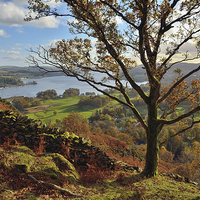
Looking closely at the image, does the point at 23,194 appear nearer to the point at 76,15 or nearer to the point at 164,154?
the point at 76,15

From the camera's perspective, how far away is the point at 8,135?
6.23 m

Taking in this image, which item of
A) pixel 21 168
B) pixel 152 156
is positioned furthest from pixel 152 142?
pixel 21 168

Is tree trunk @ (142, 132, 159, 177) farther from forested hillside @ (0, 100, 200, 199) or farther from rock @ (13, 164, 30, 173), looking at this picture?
rock @ (13, 164, 30, 173)

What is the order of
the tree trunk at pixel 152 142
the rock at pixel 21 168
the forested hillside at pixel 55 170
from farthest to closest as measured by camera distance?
1. the tree trunk at pixel 152 142
2. the rock at pixel 21 168
3. the forested hillside at pixel 55 170

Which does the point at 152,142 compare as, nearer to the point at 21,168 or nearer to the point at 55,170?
the point at 55,170

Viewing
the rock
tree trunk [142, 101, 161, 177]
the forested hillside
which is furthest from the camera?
tree trunk [142, 101, 161, 177]

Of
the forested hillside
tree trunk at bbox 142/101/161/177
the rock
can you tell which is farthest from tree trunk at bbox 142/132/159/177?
the rock

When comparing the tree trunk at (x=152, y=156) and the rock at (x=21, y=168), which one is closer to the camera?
the rock at (x=21, y=168)

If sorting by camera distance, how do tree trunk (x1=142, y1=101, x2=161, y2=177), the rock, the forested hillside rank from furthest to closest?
tree trunk (x1=142, y1=101, x2=161, y2=177), the rock, the forested hillside

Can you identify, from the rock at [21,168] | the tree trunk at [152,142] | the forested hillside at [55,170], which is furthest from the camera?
the tree trunk at [152,142]

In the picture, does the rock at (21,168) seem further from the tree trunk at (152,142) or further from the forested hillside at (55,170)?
the tree trunk at (152,142)

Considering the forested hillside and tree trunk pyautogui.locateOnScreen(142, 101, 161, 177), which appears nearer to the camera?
the forested hillside

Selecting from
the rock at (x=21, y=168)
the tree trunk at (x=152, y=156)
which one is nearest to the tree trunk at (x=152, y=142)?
the tree trunk at (x=152, y=156)

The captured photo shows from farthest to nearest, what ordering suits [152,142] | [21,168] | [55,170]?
[152,142] < [55,170] < [21,168]
